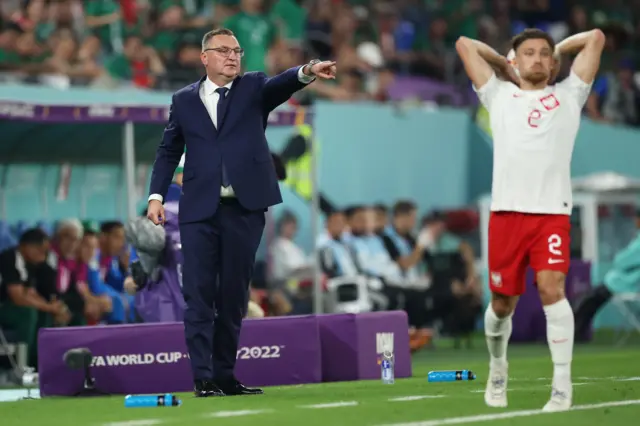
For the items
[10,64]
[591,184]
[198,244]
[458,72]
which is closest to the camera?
[198,244]

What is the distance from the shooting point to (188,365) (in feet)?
36.3

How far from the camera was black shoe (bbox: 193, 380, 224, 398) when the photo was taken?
919cm

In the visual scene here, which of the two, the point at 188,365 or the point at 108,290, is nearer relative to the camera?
the point at 188,365

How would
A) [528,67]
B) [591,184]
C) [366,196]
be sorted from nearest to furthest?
[528,67], [591,184], [366,196]

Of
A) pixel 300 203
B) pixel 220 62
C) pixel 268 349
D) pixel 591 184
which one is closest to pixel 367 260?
pixel 300 203

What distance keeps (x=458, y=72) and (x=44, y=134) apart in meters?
10.3

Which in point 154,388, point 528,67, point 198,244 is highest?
point 528,67

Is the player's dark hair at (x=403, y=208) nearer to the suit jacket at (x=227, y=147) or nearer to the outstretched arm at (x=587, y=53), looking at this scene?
the suit jacket at (x=227, y=147)

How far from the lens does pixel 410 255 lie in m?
20.2

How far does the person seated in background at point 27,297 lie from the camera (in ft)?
44.5

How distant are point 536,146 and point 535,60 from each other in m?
0.45

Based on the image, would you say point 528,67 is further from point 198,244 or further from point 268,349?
point 268,349

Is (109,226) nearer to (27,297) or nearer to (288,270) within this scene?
(27,297)

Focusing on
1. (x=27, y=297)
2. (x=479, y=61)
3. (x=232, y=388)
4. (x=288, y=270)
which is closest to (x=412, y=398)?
(x=232, y=388)
